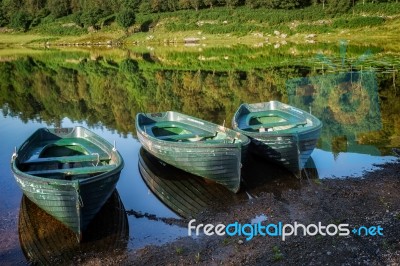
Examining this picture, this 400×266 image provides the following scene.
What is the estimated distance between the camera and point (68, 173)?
14430mm

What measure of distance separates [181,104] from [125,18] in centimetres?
6618

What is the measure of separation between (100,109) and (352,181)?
21.1m

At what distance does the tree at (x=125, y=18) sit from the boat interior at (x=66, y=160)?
3117 inches

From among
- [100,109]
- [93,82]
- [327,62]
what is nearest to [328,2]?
[327,62]

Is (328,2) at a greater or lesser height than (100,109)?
greater

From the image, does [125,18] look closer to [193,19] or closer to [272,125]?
[193,19]

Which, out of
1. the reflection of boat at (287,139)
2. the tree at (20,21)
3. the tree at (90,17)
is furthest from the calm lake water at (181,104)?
the tree at (20,21)

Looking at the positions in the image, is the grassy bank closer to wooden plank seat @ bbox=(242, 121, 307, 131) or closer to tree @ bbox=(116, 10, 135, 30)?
tree @ bbox=(116, 10, 135, 30)

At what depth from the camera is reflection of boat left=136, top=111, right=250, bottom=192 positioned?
49.1 feet

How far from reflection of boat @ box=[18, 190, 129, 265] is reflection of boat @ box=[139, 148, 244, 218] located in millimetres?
1894

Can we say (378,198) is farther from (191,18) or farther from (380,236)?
(191,18)

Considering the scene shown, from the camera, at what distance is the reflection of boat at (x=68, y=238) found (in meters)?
12.1

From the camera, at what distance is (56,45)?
9588 centimetres

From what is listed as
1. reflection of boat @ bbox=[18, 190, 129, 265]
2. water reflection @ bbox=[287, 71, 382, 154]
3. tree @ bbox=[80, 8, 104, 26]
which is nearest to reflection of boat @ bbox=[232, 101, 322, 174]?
water reflection @ bbox=[287, 71, 382, 154]
